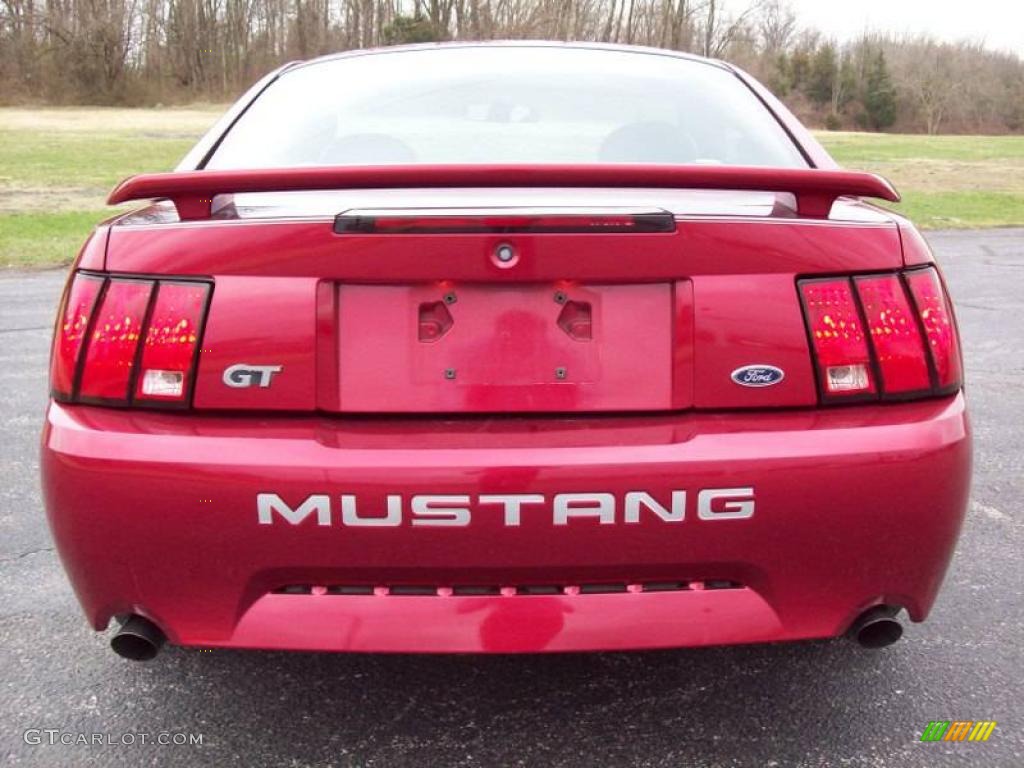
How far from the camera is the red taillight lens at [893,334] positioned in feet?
5.88

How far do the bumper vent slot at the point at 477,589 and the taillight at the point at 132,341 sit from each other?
414mm

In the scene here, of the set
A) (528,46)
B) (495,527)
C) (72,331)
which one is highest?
(528,46)

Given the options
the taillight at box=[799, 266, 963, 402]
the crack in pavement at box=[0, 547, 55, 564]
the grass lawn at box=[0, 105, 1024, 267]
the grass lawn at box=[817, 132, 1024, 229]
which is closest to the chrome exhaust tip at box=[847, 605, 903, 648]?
the taillight at box=[799, 266, 963, 402]

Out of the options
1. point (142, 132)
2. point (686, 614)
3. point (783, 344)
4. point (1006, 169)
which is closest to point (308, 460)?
point (686, 614)

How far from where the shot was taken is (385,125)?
258 cm

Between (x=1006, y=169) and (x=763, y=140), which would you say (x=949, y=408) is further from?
(x=1006, y=169)

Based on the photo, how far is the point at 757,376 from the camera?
1744 mm

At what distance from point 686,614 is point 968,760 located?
74cm

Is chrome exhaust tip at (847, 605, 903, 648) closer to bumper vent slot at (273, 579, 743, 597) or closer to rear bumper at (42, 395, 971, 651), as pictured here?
rear bumper at (42, 395, 971, 651)

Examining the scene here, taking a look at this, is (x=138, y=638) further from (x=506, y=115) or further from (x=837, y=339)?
(x=506, y=115)
